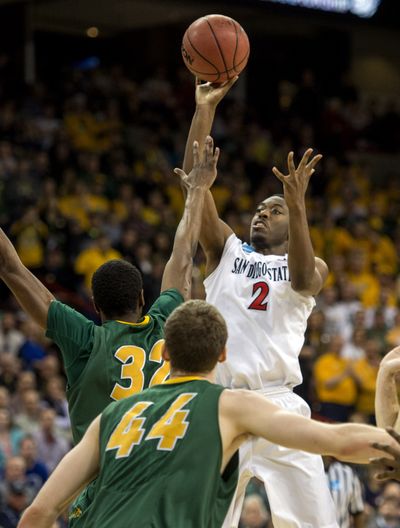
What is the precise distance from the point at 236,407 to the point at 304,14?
13266 mm

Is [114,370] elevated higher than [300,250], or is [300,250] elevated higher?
[300,250]

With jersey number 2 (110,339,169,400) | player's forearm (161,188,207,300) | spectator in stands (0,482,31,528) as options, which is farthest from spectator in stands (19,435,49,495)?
jersey number 2 (110,339,169,400)

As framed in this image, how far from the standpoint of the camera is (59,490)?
13.7 ft

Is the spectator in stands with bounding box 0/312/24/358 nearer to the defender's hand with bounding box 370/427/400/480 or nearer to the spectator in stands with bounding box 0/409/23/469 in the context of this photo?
the spectator in stands with bounding box 0/409/23/469

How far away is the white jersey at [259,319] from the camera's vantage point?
270 inches

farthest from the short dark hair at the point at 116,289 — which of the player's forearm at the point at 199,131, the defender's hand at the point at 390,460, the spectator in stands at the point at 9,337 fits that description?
the spectator in stands at the point at 9,337

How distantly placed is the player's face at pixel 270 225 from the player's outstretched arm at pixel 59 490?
10.4ft

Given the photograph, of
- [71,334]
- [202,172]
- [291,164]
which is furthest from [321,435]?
[291,164]

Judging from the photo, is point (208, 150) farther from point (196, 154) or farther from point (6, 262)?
point (6, 262)

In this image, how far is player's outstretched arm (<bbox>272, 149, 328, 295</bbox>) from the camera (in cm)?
636

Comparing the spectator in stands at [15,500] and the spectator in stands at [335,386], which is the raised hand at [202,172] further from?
the spectator in stands at [335,386]

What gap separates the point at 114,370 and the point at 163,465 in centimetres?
127

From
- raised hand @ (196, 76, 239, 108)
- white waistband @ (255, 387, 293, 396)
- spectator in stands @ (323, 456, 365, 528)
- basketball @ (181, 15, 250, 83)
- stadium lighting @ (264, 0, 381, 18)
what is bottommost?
spectator in stands @ (323, 456, 365, 528)

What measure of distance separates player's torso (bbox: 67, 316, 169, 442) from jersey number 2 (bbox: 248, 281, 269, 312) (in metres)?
1.53
